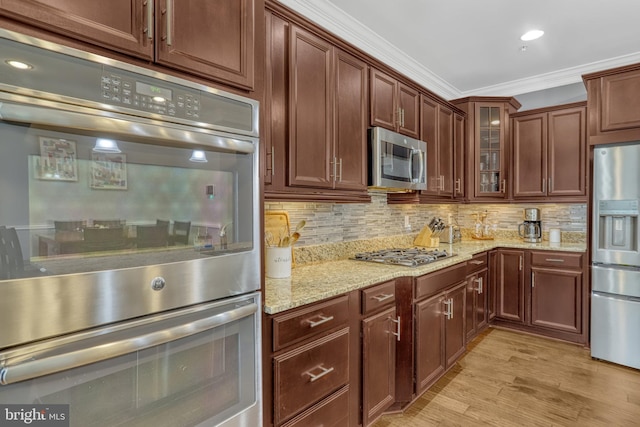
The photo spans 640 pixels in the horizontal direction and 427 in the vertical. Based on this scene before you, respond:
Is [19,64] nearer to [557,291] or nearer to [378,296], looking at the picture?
[378,296]

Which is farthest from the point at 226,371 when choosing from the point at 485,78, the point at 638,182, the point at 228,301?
the point at 485,78

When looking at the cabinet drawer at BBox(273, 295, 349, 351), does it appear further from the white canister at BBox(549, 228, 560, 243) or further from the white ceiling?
the white canister at BBox(549, 228, 560, 243)

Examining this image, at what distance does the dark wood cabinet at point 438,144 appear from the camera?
10.3ft

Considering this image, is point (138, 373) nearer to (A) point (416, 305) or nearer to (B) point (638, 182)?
(A) point (416, 305)

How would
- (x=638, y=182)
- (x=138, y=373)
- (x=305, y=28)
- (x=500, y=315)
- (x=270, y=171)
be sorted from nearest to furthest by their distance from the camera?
(x=138, y=373)
(x=270, y=171)
(x=305, y=28)
(x=638, y=182)
(x=500, y=315)

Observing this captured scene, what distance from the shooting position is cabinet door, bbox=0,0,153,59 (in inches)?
33.7

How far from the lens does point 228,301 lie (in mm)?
1260

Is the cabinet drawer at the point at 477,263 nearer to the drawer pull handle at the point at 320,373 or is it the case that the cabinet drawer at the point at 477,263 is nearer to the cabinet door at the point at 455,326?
the cabinet door at the point at 455,326

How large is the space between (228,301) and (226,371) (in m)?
0.27

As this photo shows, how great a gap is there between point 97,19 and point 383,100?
6.43 feet

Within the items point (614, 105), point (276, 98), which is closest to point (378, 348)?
point (276, 98)

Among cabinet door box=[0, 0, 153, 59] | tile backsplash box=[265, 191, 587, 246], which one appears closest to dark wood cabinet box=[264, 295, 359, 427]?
tile backsplash box=[265, 191, 587, 246]

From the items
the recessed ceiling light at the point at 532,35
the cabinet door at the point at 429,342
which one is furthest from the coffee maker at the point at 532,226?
the cabinet door at the point at 429,342

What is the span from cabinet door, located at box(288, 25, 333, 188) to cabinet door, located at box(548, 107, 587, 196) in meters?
2.95
